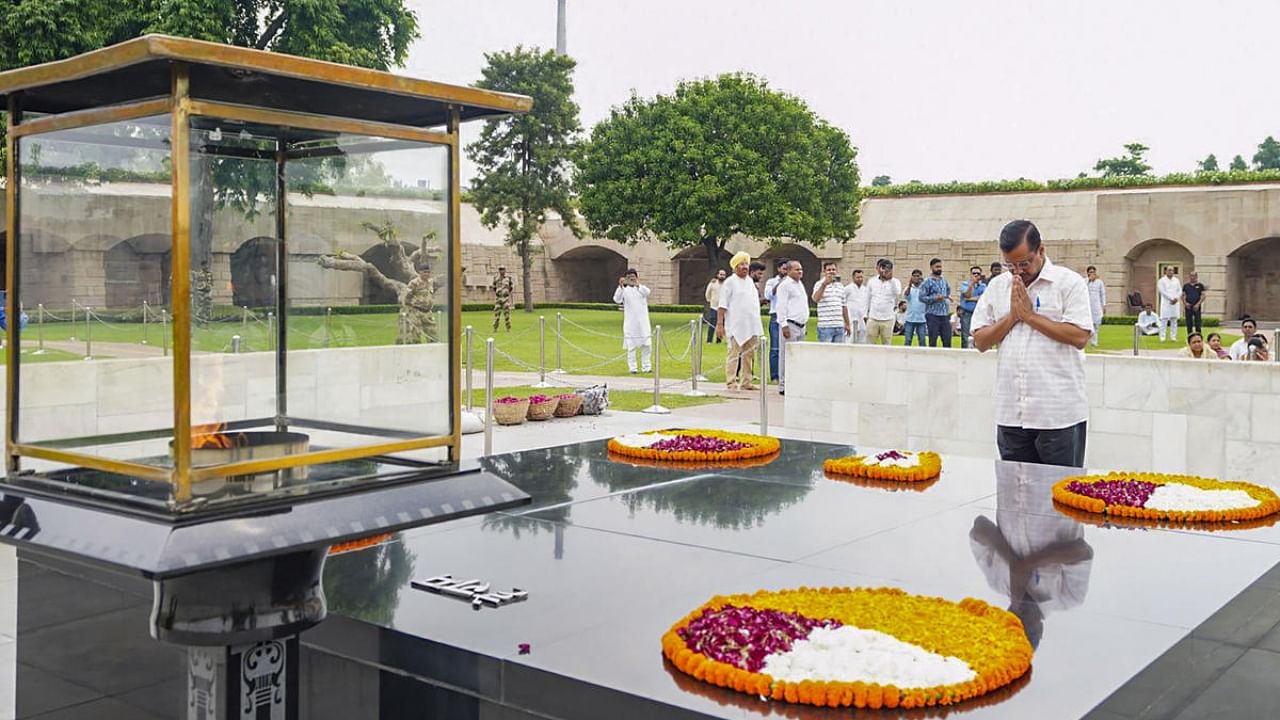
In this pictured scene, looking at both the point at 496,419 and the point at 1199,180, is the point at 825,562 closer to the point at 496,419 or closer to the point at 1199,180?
the point at 496,419

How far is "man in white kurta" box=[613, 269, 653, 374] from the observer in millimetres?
17125

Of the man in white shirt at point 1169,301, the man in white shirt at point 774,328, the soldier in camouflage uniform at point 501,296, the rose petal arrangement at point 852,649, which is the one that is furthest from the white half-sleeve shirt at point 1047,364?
the man in white shirt at point 1169,301

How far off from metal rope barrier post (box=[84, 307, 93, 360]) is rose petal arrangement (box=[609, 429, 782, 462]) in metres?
4.15

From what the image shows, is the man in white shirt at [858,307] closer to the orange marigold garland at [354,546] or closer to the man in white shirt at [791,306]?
the man in white shirt at [791,306]

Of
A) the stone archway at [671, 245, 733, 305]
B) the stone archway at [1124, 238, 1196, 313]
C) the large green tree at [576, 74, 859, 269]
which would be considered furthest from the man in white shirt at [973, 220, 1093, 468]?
the stone archway at [671, 245, 733, 305]

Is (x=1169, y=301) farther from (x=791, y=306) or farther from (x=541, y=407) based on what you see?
(x=541, y=407)

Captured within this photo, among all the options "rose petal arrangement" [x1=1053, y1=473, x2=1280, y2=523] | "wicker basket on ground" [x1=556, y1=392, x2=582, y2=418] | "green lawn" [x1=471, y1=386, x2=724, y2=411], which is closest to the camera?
"rose petal arrangement" [x1=1053, y1=473, x2=1280, y2=523]

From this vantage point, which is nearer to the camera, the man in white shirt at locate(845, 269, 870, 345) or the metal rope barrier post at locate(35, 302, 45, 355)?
the metal rope barrier post at locate(35, 302, 45, 355)

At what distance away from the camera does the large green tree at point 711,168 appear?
32.4 metres

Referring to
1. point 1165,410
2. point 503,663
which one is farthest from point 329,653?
point 1165,410

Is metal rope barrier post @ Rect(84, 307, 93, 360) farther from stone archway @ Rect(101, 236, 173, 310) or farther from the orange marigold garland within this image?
the orange marigold garland

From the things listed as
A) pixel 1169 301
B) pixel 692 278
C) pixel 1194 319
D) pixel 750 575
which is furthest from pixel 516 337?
pixel 692 278

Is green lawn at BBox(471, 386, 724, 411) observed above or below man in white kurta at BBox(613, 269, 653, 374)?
below

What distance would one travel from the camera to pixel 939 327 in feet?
55.9
